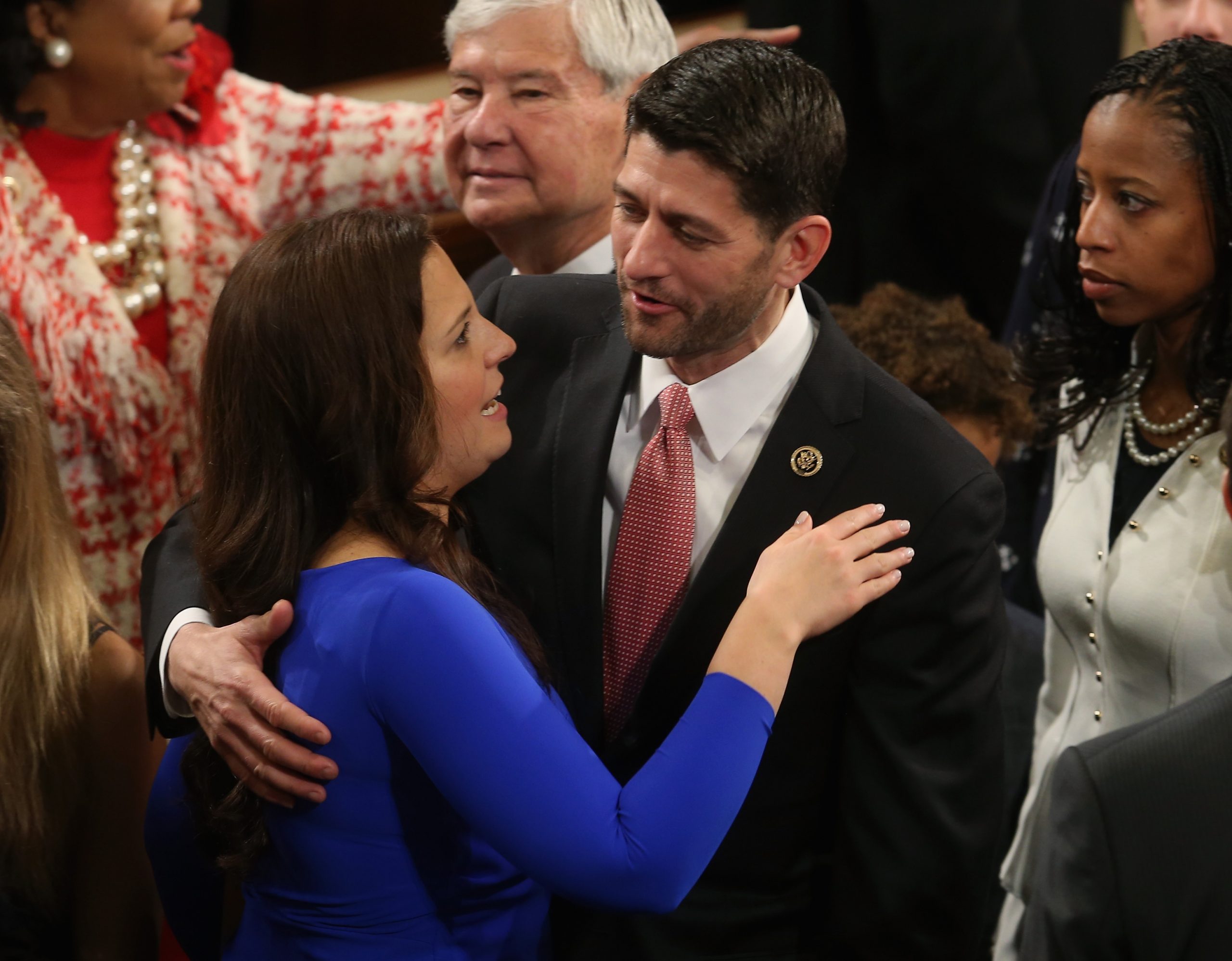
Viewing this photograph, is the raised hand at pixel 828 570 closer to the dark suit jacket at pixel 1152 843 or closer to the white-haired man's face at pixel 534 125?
the dark suit jacket at pixel 1152 843

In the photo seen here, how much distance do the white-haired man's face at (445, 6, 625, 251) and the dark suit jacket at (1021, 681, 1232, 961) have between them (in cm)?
130

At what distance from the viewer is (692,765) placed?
1.40m

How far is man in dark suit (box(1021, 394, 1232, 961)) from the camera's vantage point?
115 cm

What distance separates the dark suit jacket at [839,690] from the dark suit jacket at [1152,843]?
14.8 inches

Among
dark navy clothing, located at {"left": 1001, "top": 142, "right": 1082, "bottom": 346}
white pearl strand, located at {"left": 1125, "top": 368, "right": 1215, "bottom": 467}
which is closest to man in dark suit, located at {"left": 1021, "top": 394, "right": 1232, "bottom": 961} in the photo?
white pearl strand, located at {"left": 1125, "top": 368, "right": 1215, "bottom": 467}

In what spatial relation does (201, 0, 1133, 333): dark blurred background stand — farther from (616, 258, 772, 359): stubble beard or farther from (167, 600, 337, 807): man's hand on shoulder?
(167, 600, 337, 807): man's hand on shoulder

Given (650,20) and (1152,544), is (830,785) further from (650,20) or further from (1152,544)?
(650,20)

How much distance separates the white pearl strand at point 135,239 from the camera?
244 centimetres

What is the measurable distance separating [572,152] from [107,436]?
3.14 ft

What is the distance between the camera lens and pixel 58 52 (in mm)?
2359

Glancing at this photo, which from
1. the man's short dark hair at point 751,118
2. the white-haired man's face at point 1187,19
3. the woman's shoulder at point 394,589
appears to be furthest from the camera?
the white-haired man's face at point 1187,19

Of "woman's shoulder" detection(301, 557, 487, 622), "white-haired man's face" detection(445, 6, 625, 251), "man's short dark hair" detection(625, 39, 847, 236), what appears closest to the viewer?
"woman's shoulder" detection(301, 557, 487, 622)

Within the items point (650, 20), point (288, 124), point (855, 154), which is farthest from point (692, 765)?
point (855, 154)

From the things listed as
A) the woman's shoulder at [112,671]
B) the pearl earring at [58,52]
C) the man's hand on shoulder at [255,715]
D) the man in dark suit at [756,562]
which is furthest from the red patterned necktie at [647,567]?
the pearl earring at [58,52]
